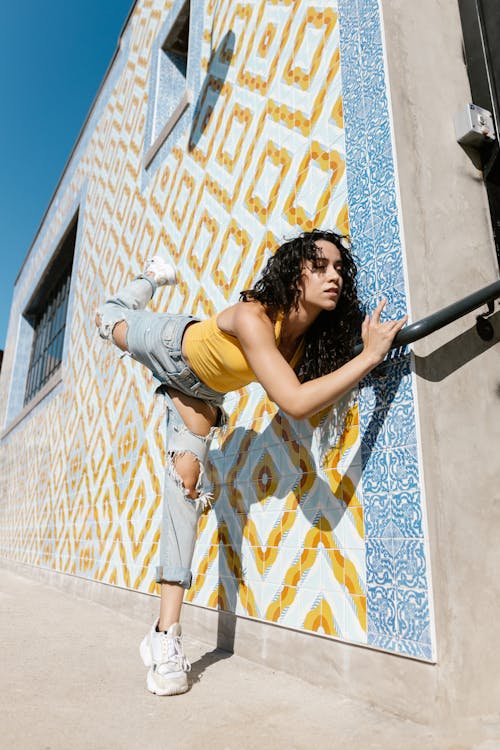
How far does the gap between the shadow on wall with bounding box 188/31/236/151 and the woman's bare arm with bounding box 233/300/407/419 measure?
2162mm

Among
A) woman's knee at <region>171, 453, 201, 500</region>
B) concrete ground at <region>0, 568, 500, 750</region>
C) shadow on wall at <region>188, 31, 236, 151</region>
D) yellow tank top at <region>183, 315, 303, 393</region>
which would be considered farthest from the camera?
shadow on wall at <region>188, 31, 236, 151</region>

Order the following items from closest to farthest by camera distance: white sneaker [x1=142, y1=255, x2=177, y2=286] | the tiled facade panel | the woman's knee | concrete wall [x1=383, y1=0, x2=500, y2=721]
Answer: concrete wall [x1=383, y1=0, x2=500, y2=721] → the tiled facade panel → the woman's knee → white sneaker [x1=142, y1=255, x2=177, y2=286]

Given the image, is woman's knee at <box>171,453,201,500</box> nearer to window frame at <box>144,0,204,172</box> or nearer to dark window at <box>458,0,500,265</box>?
dark window at <box>458,0,500,265</box>

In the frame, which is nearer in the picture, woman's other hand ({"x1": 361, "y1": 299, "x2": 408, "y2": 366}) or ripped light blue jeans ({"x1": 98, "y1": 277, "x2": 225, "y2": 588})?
woman's other hand ({"x1": 361, "y1": 299, "x2": 408, "y2": 366})

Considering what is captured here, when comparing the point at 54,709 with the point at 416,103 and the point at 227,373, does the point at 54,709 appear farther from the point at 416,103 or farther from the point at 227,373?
the point at 416,103

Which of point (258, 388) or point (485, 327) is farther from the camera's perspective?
point (258, 388)

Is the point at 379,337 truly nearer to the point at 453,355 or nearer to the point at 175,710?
the point at 453,355

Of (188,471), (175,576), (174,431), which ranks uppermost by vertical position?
(174,431)

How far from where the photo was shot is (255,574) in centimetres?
202

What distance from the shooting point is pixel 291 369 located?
57.4 inches

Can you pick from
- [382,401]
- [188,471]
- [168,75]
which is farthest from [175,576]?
[168,75]

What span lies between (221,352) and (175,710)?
3.11 ft

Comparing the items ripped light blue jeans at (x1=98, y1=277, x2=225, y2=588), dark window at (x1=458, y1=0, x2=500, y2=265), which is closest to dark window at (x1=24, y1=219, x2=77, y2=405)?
ripped light blue jeans at (x1=98, y1=277, x2=225, y2=588)

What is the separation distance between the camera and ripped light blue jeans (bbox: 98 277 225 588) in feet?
5.50
